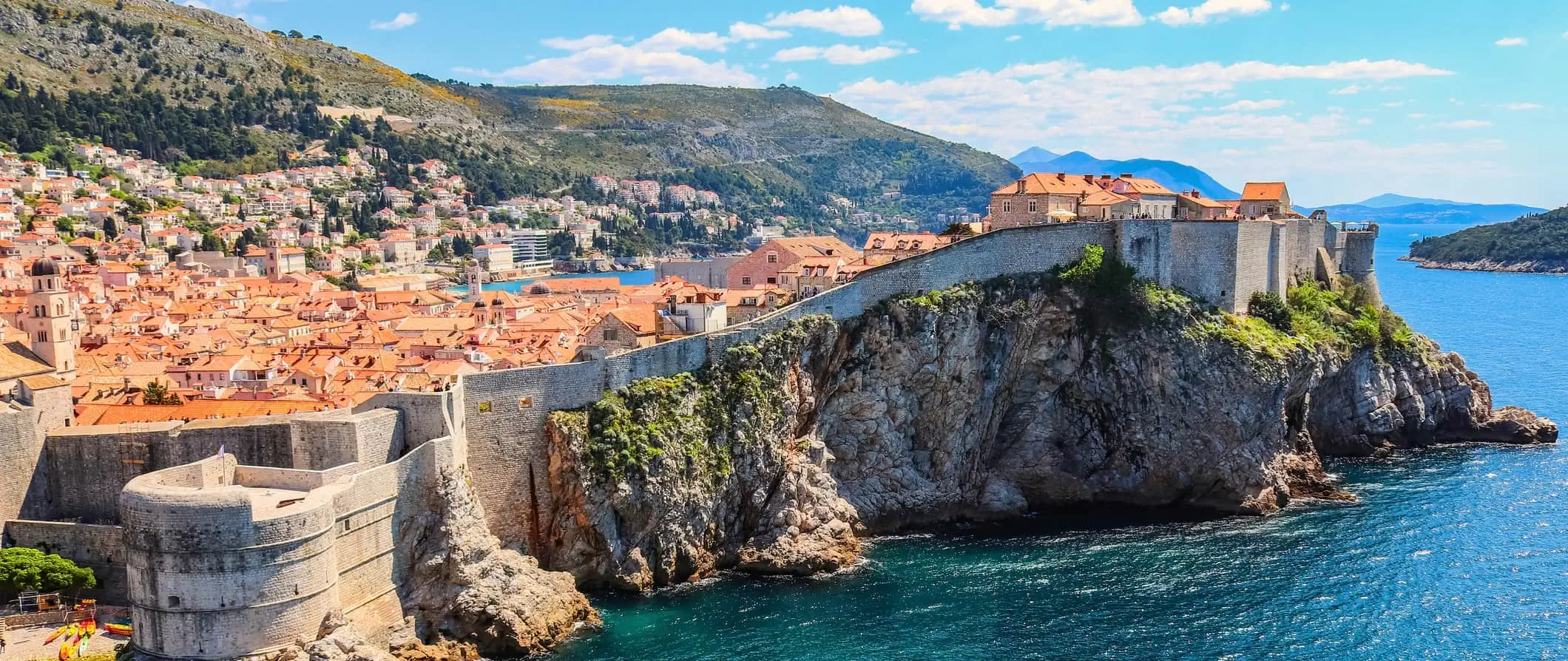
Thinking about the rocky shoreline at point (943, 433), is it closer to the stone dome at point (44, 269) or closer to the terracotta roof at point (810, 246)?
the terracotta roof at point (810, 246)

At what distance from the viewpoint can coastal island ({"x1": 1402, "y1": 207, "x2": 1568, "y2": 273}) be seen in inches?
6905

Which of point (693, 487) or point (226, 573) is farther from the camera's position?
point (693, 487)

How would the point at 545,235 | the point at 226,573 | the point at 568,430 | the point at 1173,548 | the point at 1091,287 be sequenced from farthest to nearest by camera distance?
the point at 545,235
the point at 1091,287
the point at 1173,548
the point at 568,430
the point at 226,573

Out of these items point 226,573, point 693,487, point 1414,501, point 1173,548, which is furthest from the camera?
point 1414,501

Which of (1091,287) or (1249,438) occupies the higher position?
(1091,287)

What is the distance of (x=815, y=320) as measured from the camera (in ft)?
153

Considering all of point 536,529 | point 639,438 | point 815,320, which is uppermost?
point 815,320

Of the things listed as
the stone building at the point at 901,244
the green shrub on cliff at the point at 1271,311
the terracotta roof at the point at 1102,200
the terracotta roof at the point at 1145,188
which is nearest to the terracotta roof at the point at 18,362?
the stone building at the point at 901,244

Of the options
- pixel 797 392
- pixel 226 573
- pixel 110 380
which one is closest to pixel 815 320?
pixel 797 392

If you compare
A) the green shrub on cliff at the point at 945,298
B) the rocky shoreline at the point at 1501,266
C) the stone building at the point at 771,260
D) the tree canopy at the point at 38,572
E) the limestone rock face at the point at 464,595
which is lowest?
the limestone rock face at the point at 464,595

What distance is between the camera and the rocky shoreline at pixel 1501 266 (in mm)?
173625

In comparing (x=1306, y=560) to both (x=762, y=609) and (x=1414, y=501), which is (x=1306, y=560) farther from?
(x=762, y=609)

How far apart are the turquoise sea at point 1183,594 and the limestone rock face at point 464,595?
1.37 meters

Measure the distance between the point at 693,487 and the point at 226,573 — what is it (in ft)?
51.5
